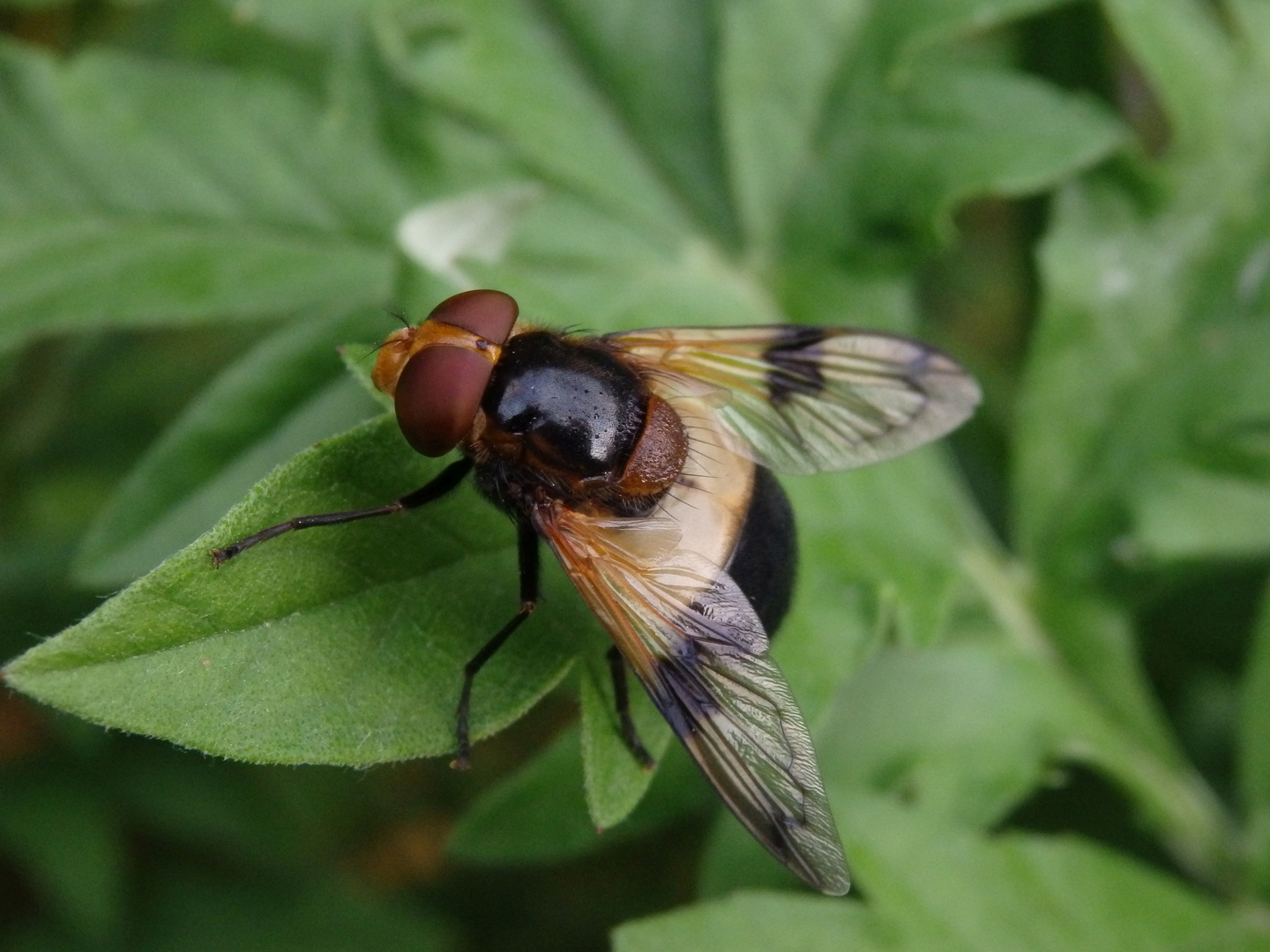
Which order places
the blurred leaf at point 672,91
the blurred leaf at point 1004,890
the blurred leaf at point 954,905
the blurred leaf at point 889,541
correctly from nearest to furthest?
the blurred leaf at point 954,905 → the blurred leaf at point 1004,890 → the blurred leaf at point 889,541 → the blurred leaf at point 672,91

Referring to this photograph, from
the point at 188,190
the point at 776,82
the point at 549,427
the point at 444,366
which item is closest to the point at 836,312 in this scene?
the point at 776,82

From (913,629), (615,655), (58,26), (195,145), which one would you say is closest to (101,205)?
(195,145)

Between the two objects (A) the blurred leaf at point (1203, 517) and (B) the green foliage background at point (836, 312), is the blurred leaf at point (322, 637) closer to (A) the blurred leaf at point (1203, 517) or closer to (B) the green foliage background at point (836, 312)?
(B) the green foliage background at point (836, 312)

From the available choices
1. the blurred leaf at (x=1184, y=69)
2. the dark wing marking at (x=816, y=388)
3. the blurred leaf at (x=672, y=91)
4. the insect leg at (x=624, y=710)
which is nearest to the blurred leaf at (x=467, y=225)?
the blurred leaf at (x=672, y=91)

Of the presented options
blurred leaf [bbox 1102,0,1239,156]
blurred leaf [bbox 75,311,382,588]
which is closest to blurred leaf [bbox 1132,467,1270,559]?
blurred leaf [bbox 1102,0,1239,156]

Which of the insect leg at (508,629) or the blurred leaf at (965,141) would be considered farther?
the blurred leaf at (965,141)

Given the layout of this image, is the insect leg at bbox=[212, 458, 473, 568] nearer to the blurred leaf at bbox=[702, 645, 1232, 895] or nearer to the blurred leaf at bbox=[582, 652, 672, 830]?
the blurred leaf at bbox=[582, 652, 672, 830]
